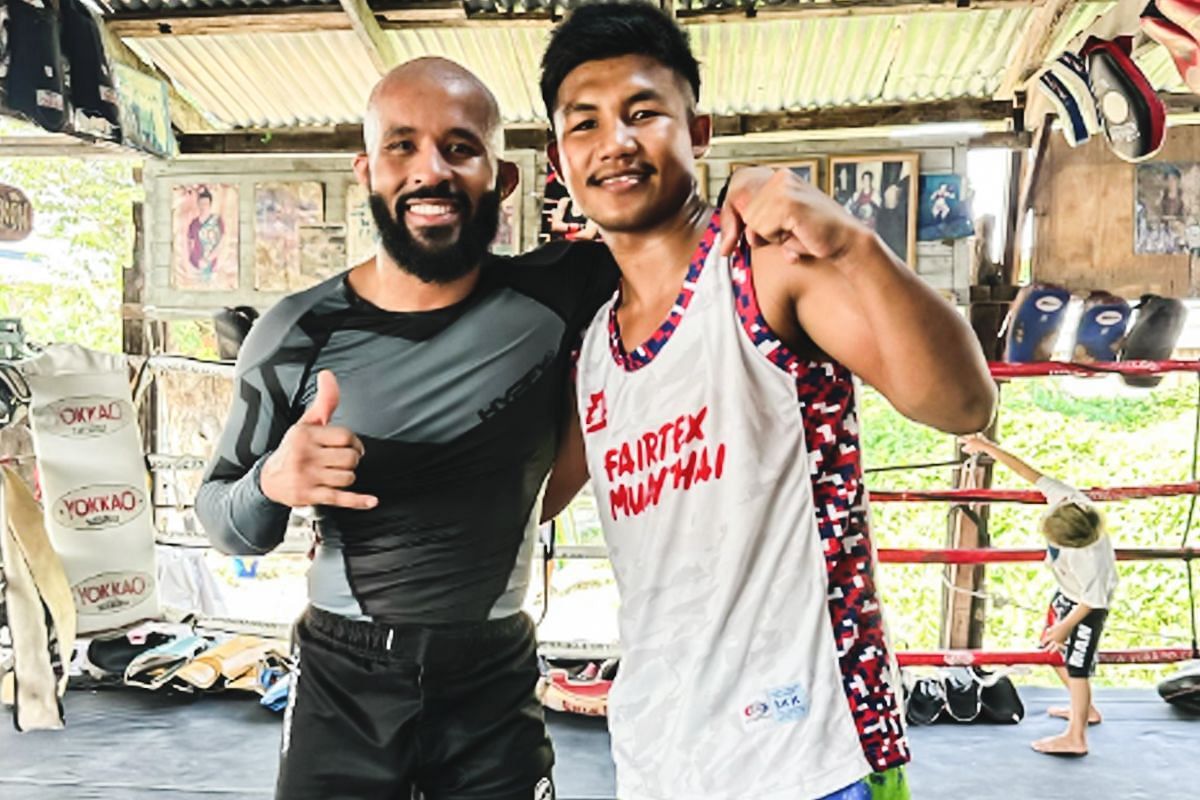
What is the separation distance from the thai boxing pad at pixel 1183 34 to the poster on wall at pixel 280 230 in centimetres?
335

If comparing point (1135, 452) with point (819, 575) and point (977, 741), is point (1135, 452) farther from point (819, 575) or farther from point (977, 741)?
point (819, 575)

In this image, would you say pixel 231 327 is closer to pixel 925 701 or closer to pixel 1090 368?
pixel 925 701

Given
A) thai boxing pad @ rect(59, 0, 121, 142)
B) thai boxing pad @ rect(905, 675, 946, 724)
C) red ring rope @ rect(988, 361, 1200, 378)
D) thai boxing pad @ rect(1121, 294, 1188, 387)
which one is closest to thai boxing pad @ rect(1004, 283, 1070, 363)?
red ring rope @ rect(988, 361, 1200, 378)

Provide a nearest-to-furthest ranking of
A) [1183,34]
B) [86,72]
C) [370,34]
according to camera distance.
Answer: [1183,34] < [86,72] < [370,34]

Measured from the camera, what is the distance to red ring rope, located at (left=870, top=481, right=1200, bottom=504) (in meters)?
3.93

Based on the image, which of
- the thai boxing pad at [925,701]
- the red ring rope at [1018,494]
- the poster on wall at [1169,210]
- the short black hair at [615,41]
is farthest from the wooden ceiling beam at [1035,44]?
the short black hair at [615,41]

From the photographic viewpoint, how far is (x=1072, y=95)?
3316 mm

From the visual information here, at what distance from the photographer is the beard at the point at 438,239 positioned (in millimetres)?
1531

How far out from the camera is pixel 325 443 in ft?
4.14

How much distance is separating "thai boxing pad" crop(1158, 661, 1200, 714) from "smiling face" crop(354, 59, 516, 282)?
4146 millimetres

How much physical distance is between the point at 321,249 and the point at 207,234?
1.83 ft

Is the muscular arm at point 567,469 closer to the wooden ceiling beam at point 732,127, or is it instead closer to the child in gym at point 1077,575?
the child in gym at point 1077,575

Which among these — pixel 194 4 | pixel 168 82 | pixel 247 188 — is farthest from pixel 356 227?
pixel 194 4

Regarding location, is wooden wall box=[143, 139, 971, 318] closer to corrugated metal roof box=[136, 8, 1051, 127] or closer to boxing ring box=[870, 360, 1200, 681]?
corrugated metal roof box=[136, 8, 1051, 127]
